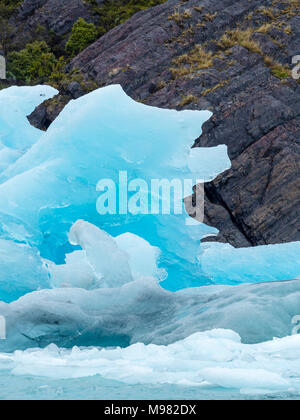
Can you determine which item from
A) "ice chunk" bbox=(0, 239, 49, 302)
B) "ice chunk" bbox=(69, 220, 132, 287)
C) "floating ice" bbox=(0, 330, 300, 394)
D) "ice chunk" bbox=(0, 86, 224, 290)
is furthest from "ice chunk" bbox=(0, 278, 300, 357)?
"ice chunk" bbox=(0, 86, 224, 290)

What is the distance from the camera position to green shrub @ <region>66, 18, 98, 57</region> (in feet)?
78.4

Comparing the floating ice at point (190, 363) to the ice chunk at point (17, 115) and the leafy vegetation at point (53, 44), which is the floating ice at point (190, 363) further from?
the leafy vegetation at point (53, 44)

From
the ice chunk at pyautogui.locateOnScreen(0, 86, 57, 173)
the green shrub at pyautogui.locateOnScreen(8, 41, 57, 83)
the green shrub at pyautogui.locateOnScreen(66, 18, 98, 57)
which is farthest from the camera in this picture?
the green shrub at pyautogui.locateOnScreen(66, 18, 98, 57)

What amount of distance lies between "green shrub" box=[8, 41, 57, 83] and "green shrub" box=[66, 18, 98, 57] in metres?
0.90

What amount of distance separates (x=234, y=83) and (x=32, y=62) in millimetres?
9809

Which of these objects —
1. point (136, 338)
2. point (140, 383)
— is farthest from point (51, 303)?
point (140, 383)

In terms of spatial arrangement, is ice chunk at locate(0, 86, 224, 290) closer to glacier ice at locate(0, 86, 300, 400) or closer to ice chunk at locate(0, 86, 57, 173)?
glacier ice at locate(0, 86, 300, 400)

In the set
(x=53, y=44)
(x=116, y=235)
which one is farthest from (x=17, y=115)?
(x=53, y=44)

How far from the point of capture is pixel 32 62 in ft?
76.4

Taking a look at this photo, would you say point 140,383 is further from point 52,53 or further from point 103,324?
point 52,53

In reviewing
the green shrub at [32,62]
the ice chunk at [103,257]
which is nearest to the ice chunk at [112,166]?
the ice chunk at [103,257]

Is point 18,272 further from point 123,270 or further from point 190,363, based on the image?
point 190,363

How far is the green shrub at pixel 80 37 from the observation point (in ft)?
78.4

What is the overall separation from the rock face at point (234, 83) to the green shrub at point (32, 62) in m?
3.05
